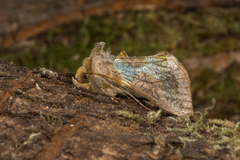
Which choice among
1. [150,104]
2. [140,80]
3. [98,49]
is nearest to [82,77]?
[98,49]

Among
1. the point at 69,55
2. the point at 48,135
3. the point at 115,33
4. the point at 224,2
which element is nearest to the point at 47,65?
the point at 69,55

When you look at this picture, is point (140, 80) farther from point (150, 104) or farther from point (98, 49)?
point (98, 49)

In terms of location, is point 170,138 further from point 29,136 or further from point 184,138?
point 29,136

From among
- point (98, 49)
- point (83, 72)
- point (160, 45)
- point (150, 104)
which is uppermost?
point (160, 45)

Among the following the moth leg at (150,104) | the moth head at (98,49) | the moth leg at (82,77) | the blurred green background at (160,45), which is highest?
the blurred green background at (160,45)

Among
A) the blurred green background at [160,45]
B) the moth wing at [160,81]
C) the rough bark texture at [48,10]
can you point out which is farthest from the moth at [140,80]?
the rough bark texture at [48,10]

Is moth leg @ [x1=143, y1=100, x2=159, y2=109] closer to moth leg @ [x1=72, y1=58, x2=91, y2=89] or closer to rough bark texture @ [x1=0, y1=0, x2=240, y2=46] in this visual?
moth leg @ [x1=72, y1=58, x2=91, y2=89]

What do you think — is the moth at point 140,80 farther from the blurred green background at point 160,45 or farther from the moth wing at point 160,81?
the blurred green background at point 160,45
